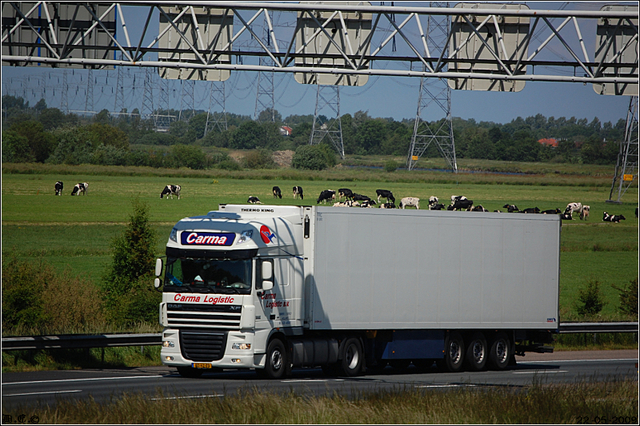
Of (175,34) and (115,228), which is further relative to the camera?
(115,228)

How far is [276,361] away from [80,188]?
36881mm

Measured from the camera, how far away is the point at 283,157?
2108 inches

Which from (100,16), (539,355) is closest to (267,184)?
(539,355)

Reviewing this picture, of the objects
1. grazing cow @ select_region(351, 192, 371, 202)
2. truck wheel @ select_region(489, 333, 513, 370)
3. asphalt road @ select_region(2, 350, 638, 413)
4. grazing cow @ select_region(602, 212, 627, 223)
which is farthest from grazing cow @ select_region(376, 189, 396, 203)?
truck wheel @ select_region(489, 333, 513, 370)

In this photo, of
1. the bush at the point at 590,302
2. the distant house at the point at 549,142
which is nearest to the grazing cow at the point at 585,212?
the distant house at the point at 549,142

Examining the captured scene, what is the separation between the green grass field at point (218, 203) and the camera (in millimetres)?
43719

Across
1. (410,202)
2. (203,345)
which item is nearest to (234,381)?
(203,345)

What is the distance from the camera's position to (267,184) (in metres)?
52.7

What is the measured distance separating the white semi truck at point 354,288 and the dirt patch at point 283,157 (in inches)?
1287

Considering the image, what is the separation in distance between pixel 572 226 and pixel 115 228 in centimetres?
3094

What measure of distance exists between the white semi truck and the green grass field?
20.9 meters

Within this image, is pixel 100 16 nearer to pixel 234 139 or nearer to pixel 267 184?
pixel 267 184

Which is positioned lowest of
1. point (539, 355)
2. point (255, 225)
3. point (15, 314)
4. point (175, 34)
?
point (539, 355)

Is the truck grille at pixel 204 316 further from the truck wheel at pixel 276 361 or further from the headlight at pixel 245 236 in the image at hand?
the headlight at pixel 245 236
